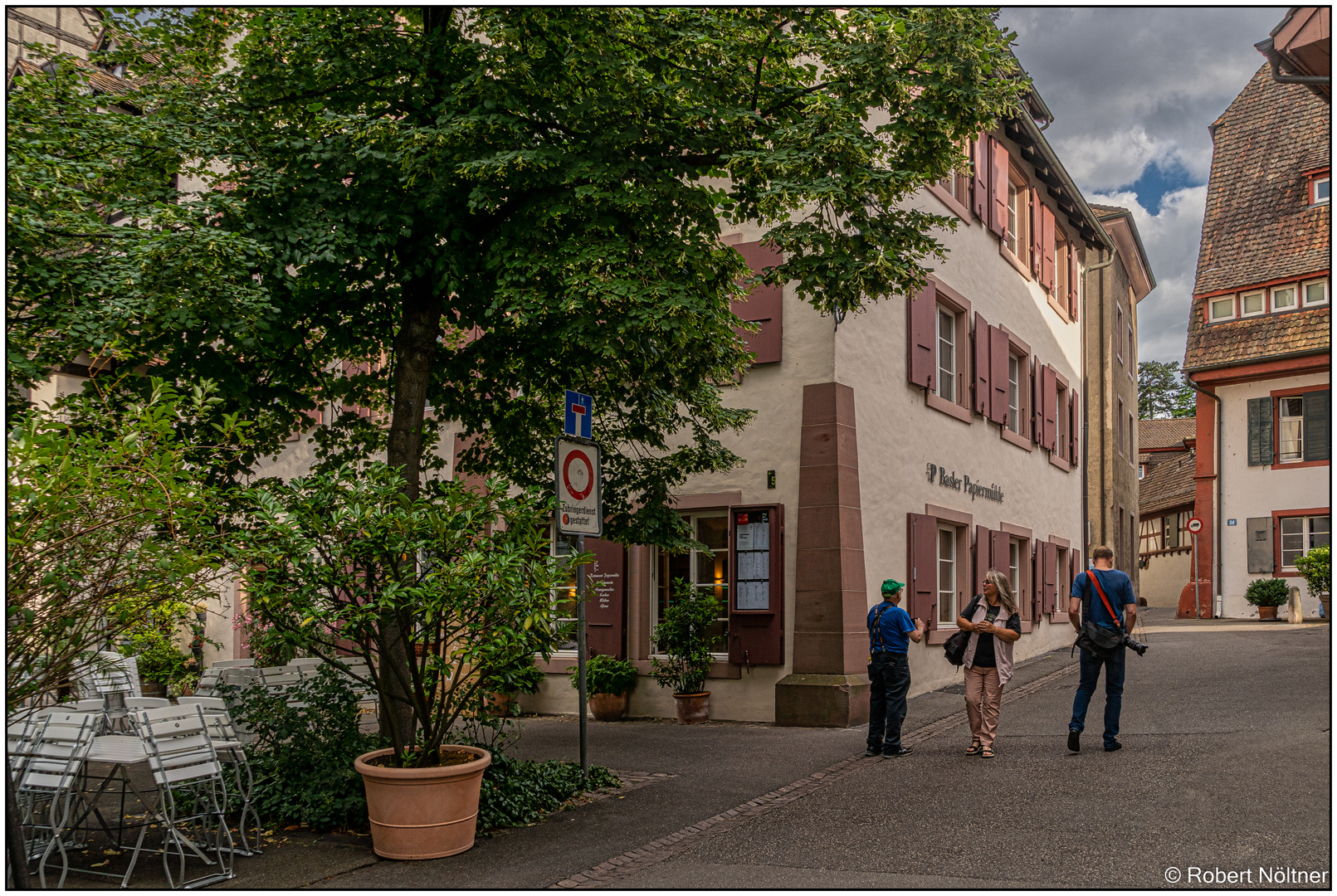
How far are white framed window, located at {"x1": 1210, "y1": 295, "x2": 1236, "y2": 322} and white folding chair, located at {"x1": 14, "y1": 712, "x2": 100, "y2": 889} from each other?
91.3 feet

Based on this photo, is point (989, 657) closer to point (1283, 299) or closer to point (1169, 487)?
point (1283, 299)

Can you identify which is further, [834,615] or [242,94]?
[834,615]

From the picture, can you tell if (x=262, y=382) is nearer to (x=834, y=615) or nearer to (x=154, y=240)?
(x=154, y=240)

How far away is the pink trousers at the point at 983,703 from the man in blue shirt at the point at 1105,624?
602 millimetres

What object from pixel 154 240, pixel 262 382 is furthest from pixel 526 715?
pixel 154 240

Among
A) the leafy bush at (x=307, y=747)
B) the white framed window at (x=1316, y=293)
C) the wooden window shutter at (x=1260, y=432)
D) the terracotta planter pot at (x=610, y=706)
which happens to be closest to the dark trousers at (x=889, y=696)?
the terracotta planter pot at (x=610, y=706)

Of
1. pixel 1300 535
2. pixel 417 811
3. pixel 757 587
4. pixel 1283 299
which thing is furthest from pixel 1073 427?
pixel 417 811

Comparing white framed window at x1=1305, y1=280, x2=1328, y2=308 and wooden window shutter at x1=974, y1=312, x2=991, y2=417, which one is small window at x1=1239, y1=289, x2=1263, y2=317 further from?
wooden window shutter at x1=974, y1=312, x2=991, y2=417

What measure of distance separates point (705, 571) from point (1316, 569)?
1577 centimetres

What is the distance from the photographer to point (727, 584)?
12.5 m

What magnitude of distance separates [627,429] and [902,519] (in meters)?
4.85

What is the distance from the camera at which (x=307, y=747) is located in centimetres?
735

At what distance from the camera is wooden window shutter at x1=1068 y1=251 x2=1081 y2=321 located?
2223 cm

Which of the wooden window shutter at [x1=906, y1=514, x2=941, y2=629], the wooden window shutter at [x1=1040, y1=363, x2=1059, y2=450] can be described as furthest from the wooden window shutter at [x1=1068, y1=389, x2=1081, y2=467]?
the wooden window shutter at [x1=906, y1=514, x2=941, y2=629]
